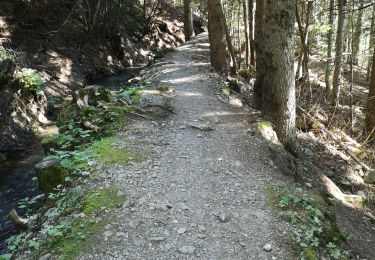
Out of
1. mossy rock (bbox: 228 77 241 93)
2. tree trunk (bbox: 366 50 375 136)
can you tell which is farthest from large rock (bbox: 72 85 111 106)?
tree trunk (bbox: 366 50 375 136)

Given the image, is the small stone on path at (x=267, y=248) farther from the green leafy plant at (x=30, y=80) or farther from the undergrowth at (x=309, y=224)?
the green leafy plant at (x=30, y=80)

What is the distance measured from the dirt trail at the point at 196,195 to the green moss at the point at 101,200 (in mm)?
160

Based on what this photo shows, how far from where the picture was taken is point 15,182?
8.05 metres

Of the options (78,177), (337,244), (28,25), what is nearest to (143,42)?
(28,25)

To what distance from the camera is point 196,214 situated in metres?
4.72

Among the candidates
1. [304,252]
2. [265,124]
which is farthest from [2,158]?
[304,252]

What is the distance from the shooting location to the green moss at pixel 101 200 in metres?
4.76

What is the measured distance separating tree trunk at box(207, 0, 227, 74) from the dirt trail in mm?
4387

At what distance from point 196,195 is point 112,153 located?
1798 mm

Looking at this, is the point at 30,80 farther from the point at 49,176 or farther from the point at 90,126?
the point at 49,176

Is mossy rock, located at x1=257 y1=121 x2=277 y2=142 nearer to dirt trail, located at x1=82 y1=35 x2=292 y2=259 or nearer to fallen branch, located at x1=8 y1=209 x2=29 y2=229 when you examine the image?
dirt trail, located at x1=82 y1=35 x2=292 y2=259

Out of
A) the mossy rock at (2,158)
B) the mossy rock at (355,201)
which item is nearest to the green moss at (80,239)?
the mossy rock at (355,201)

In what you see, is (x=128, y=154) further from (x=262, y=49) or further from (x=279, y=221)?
(x=262, y=49)

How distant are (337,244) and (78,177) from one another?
3.76 metres
